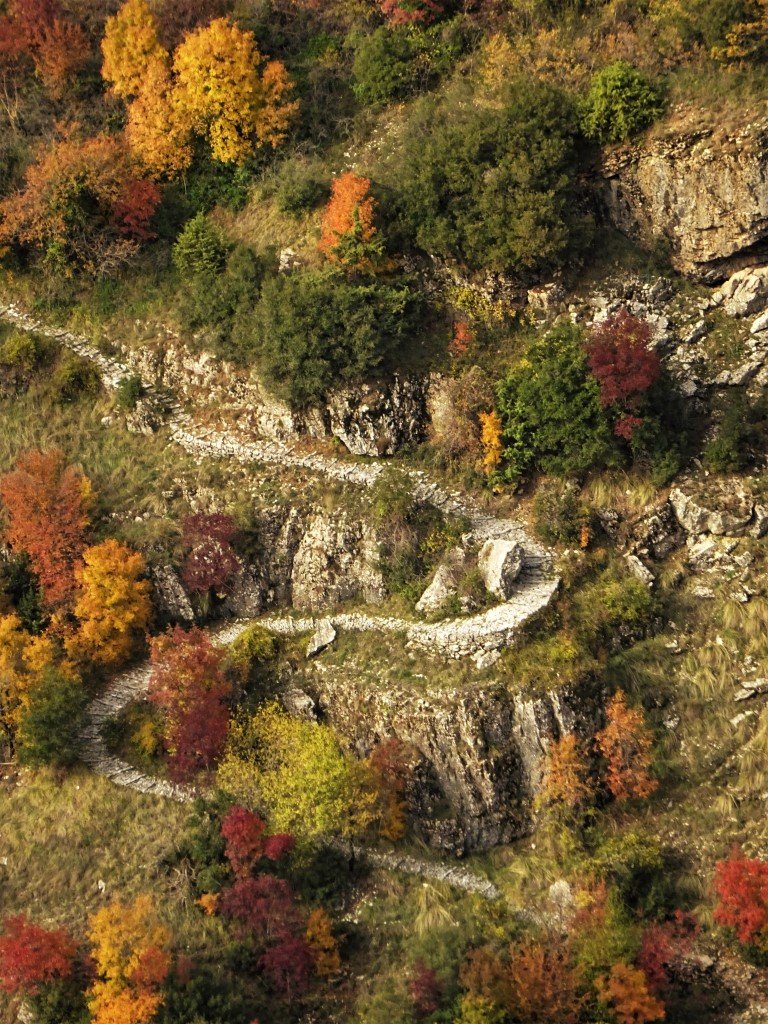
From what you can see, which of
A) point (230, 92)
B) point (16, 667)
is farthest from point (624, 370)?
point (16, 667)

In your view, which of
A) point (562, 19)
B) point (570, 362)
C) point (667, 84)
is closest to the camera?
point (570, 362)

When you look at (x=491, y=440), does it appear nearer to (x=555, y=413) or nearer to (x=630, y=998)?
(x=555, y=413)

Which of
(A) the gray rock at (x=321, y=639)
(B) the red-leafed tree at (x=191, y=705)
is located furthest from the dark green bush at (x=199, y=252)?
(B) the red-leafed tree at (x=191, y=705)

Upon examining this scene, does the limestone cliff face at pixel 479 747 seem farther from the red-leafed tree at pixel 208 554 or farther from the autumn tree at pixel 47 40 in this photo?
the autumn tree at pixel 47 40

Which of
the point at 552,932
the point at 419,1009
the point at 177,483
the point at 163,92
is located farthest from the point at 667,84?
the point at 419,1009

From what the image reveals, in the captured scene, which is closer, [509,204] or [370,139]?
[509,204]

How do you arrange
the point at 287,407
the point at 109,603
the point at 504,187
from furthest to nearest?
the point at 287,407 → the point at 504,187 → the point at 109,603

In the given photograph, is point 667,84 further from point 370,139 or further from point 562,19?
point 370,139
